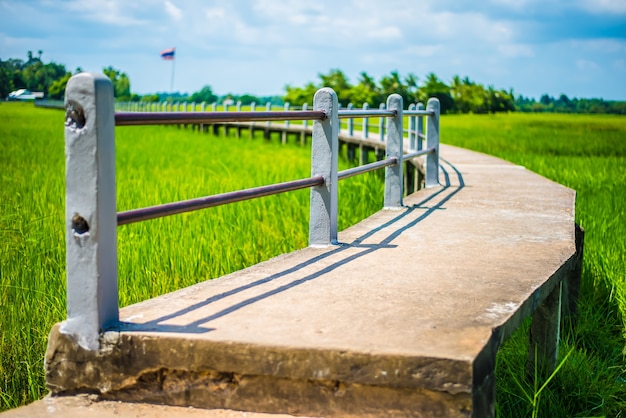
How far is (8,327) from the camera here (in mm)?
4746

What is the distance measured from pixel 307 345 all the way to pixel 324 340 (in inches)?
3.7

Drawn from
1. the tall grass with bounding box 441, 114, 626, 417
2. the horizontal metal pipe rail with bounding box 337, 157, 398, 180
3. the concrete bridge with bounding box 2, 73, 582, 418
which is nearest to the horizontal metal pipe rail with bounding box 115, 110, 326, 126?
the concrete bridge with bounding box 2, 73, 582, 418

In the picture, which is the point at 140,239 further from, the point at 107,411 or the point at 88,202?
the point at 107,411

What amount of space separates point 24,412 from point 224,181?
9396 mm

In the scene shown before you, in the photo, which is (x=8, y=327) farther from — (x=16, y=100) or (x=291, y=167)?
A: (x=16, y=100)

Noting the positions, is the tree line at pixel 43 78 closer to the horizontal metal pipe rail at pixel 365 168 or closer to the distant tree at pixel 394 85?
the distant tree at pixel 394 85

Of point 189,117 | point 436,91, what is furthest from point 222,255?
point 436,91

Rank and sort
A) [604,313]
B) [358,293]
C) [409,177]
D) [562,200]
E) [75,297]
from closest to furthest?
1. [75,297]
2. [358,293]
3. [604,313]
4. [562,200]
5. [409,177]

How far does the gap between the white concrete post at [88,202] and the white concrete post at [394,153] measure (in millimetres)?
4324

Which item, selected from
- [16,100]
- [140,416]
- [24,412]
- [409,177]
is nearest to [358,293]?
[140,416]

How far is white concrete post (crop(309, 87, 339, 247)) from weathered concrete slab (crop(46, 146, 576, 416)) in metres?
0.63

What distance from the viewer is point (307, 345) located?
296 centimetres

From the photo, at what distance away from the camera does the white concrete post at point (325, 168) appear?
17.2ft

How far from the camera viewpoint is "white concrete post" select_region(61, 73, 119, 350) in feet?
10.4
